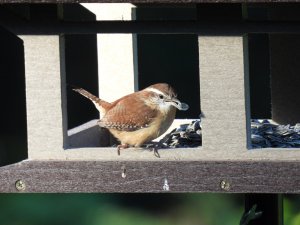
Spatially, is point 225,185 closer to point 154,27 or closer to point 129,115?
point 129,115

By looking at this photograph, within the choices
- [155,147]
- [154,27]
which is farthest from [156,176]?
[154,27]

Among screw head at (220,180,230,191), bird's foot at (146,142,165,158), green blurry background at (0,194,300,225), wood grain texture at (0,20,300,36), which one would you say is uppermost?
wood grain texture at (0,20,300,36)

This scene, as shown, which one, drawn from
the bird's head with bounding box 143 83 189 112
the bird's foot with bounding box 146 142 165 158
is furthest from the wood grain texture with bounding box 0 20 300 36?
the bird's foot with bounding box 146 142 165 158

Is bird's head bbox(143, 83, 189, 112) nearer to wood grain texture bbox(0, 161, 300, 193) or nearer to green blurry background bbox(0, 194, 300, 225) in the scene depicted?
wood grain texture bbox(0, 161, 300, 193)

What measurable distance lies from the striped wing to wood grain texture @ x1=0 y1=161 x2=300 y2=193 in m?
0.15

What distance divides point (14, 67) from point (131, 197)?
1.08 meters

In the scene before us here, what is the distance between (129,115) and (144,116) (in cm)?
5

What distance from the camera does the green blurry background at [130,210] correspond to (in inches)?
180

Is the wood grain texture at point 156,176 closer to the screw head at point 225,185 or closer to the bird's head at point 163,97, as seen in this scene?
the screw head at point 225,185

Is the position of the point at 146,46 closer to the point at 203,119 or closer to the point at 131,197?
the point at 131,197

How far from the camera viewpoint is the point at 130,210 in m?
4.64

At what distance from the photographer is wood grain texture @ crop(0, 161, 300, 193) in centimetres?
405

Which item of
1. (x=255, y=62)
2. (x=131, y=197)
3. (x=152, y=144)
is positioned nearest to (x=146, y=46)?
(x=255, y=62)

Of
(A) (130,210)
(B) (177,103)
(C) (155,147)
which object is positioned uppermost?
(B) (177,103)
